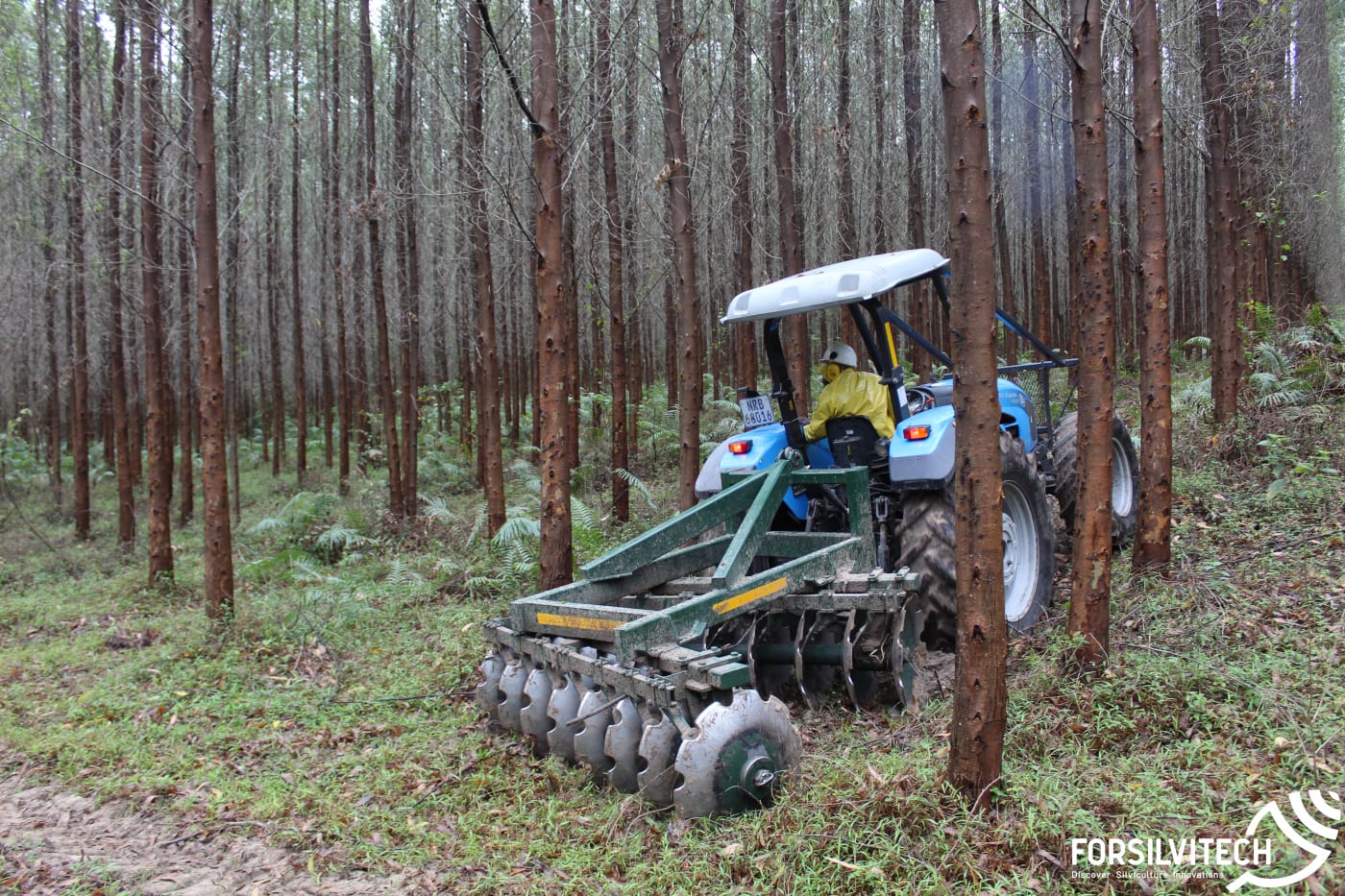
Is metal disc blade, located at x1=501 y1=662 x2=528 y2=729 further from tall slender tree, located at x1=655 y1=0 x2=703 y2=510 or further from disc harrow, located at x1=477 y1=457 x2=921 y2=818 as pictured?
tall slender tree, located at x1=655 y1=0 x2=703 y2=510

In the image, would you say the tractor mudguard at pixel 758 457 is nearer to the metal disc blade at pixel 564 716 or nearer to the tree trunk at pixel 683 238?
the metal disc blade at pixel 564 716

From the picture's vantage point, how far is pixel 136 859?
4.29 m

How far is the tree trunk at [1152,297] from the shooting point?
6051mm

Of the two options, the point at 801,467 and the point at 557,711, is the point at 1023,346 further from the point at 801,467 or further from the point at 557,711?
the point at 557,711

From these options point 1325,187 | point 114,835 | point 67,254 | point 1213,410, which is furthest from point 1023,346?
point 114,835

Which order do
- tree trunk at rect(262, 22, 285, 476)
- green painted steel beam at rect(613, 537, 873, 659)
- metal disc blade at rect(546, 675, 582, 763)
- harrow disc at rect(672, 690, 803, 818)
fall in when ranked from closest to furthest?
1. harrow disc at rect(672, 690, 803, 818)
2. green painted steel beam at rect(613, 537, 873, 659)
3. metal disc blade at rect(546, 675, 582, 763)
4. tree trunk at rect(262, 22, 285, 476)

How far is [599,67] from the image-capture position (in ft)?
37.9

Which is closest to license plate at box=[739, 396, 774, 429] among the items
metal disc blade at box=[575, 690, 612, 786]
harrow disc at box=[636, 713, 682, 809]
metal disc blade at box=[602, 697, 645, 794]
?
metal disc blade at box=[575, 690, 612, 786]

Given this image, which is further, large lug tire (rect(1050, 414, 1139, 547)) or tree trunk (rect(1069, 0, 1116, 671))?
large lug tire (rect(1050, 414, 1139, 547))

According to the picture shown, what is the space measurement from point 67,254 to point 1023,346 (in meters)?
20.9

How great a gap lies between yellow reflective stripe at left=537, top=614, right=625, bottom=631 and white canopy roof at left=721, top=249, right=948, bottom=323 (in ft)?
7.69

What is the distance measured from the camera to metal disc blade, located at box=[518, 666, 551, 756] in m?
4.87

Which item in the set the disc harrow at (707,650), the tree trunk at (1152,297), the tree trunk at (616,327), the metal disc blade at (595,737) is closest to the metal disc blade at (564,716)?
the disc harrow at (707,650)

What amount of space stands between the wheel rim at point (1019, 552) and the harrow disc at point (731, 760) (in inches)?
121
